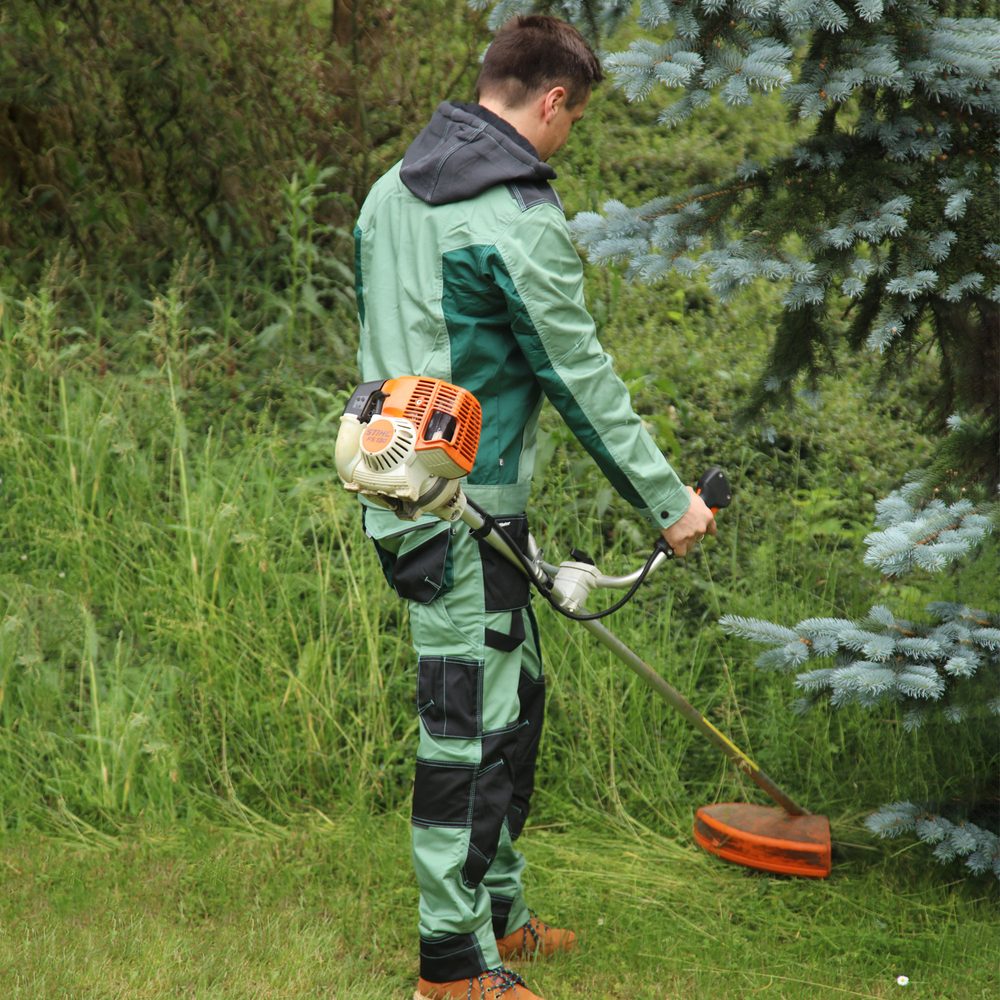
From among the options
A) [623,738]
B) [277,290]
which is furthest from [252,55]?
[623,738]

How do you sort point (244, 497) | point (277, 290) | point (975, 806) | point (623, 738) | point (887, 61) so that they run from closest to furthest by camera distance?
point (887, 61)
point (975, 806)
point (623, 738)
point (244, 497)
point (277, 290)

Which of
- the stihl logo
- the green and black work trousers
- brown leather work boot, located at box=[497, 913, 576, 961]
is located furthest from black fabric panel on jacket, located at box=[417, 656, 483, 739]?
brown leather work boot, located at box=[497, 913, 576, 961]

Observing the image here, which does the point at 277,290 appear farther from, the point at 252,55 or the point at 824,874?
the point at 824,874

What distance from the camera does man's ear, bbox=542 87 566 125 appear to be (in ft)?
9.82

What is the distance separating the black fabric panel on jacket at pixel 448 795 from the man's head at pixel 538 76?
4.96 feet

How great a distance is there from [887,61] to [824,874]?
2315mm

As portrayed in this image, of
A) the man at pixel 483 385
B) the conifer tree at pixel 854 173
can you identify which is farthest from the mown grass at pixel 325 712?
the conifer tree at pixel 854 173

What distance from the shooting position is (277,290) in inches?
256

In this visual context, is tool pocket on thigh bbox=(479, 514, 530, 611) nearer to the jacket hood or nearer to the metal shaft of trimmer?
the metal shaft of trimmer

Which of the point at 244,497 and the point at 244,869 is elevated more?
the point at 244,497

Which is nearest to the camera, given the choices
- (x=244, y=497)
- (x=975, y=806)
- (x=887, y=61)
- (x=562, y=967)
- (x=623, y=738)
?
(x=887, y=61)

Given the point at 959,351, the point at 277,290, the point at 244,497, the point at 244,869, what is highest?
the point at 959,351

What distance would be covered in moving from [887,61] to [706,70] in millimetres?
457

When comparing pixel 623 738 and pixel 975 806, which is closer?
pixel 975 806
